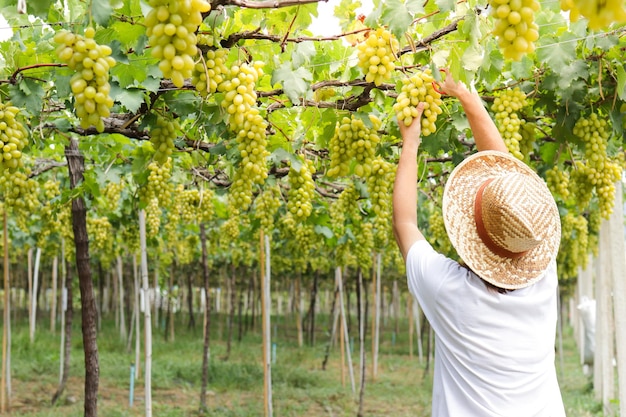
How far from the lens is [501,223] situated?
199 centimetres

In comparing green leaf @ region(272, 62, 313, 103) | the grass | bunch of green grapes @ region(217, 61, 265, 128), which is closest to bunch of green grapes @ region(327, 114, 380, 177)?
green leaf @ region(272, 62, 313, 103)

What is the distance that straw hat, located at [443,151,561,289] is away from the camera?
1.98 meters

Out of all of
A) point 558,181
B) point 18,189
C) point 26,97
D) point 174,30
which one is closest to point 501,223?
point 174,30

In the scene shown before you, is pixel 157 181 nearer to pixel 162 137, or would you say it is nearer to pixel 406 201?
pixel 162 137

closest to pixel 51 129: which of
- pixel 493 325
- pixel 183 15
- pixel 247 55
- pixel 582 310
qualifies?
pixel 247 55

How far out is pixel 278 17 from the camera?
267cm

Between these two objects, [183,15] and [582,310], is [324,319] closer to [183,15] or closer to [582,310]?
[582,310]

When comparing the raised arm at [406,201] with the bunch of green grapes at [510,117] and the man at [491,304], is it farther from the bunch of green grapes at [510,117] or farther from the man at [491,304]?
the bunch of green grapes at [510,117]

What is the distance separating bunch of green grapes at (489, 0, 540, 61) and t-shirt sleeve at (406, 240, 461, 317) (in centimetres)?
100

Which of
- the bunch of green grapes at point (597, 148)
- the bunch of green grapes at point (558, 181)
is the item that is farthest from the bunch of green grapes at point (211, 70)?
the bunch of green grapes at point (558, 181)

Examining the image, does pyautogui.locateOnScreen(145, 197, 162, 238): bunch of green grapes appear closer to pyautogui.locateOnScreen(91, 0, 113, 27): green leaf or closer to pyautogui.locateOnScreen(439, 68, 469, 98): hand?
pyautogui.locateOnScreen(439, 68, 469, 98): hand

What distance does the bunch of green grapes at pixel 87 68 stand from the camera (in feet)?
5.64

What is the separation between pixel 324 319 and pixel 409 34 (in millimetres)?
25306

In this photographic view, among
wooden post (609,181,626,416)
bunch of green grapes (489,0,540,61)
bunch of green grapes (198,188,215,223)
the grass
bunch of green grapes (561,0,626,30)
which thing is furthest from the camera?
the grass
